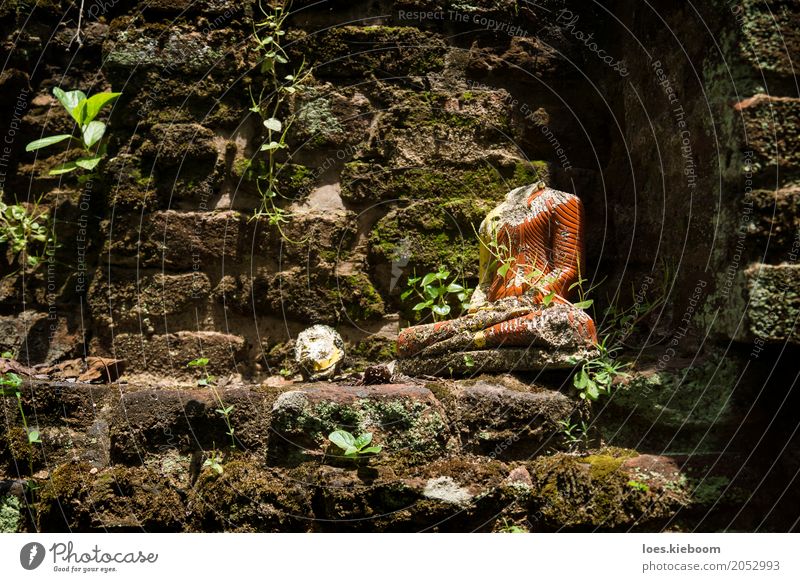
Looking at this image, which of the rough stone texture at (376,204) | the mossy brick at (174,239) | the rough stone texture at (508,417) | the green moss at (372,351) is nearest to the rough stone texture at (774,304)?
the rough stone texture at (376,204)

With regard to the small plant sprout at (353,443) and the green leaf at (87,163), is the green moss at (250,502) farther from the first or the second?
the green leaf at (87,163)

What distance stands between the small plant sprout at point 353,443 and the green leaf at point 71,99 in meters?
1.98

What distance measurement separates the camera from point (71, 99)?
405cm

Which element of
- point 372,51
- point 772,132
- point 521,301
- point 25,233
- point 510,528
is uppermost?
point 772,132

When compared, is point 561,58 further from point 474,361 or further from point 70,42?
point 70,42

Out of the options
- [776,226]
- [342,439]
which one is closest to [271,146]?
[342,439]

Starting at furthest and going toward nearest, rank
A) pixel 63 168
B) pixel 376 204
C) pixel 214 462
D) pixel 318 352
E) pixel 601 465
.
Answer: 1. pixel 376 204
2. pixel 63 168
3. pixel 318 352
4. pixel 214 462
5. pixel 601 465

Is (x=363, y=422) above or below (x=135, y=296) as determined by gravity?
above

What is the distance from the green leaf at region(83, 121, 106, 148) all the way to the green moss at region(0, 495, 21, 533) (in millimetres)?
1635

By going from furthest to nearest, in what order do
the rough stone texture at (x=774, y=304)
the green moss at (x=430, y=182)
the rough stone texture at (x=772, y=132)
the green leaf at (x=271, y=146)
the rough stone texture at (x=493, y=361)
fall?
the green moss at (x=430, y=182)
the green leaf at (x=271, y=146)
the rough stone texture at (x=493, y=361)
the rough stone texture at (x=772, y=132)
the rough stone texture at (x=774, y=304)

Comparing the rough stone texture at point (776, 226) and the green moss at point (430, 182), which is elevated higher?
the rough stone texture at point (776, 226)

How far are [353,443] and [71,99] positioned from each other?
2.14 m

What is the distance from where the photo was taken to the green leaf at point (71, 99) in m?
4.00

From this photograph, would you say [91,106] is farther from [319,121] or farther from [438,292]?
[438,292]
